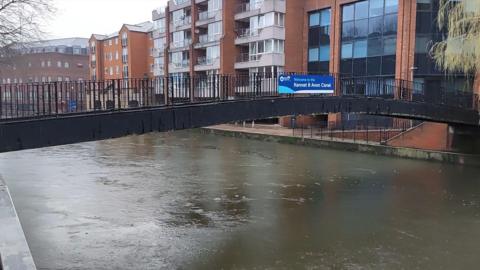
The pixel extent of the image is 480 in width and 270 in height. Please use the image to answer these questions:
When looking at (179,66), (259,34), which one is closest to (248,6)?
(259,34)

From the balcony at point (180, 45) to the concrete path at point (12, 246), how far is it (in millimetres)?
48458

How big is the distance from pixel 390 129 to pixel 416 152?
5.18m

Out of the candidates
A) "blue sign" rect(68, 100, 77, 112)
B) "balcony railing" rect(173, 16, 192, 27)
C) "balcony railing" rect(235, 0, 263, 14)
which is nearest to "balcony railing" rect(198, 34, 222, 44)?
"balcony railing" rect(173, 16, 192, 27)

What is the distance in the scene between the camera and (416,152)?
2497 cm

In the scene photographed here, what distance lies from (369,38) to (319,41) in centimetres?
605

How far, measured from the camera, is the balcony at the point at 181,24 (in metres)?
56.4

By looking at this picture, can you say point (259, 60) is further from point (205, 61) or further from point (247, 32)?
point (205, 61)

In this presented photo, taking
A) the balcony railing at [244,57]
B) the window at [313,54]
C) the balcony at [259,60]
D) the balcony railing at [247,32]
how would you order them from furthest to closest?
the balcony railing at [244,57] < the balcony railing at [247,32] < the balcony at [259,60] < the window at [313,54]

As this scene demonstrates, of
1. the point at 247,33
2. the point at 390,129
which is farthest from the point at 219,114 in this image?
the point at 247,33

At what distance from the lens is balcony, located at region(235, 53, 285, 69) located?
41.7 metres

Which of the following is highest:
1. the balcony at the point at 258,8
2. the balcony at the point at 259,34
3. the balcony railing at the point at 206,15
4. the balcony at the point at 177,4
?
the balcony at the point at 177,4

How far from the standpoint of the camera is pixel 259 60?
143ft

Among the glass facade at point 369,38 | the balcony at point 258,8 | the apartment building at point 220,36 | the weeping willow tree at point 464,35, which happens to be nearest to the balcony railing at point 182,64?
the apartment building at point 220,36

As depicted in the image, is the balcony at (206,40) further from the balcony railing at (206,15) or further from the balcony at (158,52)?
the balcony at (158,52)
